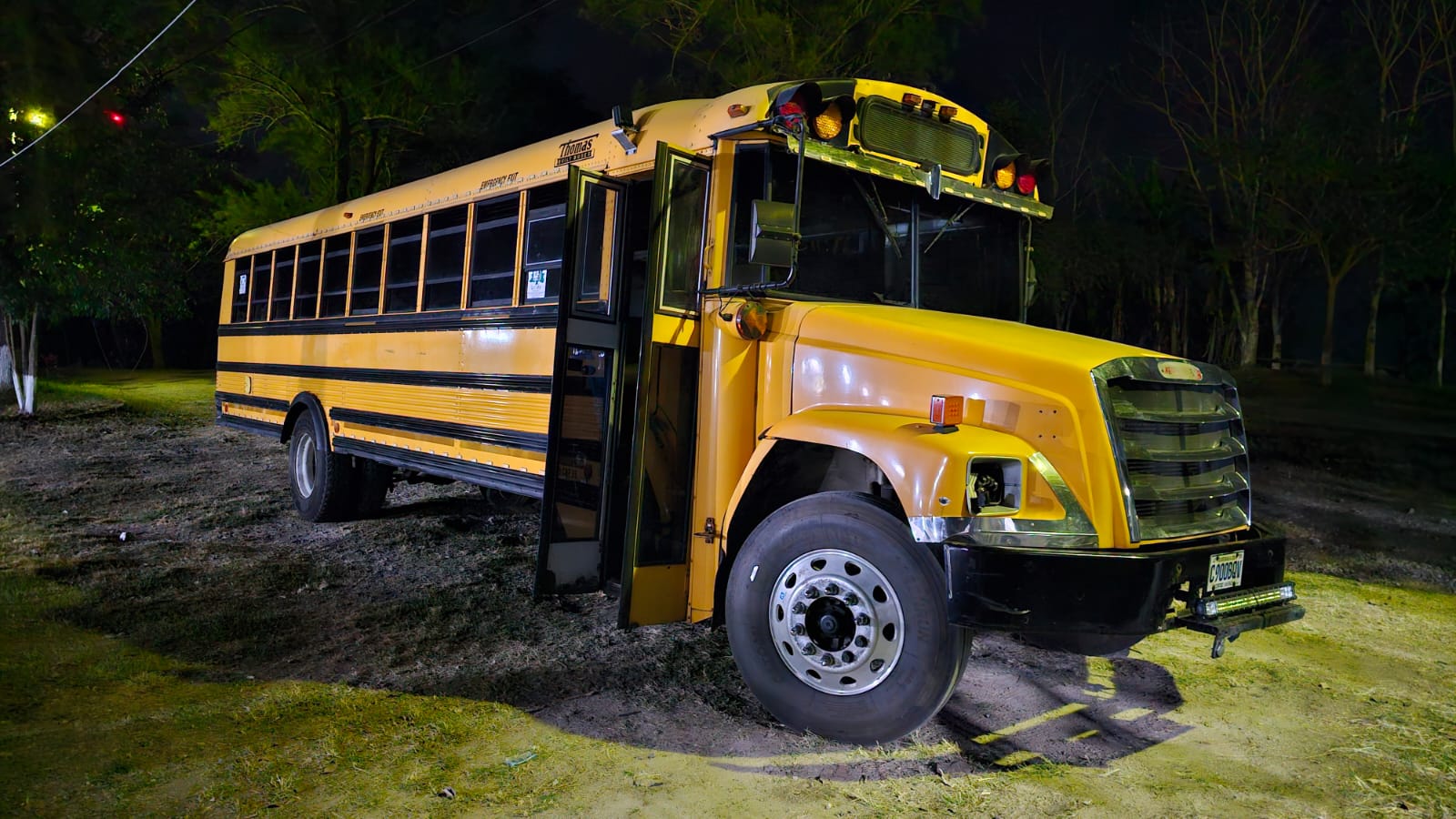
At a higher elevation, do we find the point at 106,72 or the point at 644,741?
the point at 106,72

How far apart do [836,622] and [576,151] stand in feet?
10.2

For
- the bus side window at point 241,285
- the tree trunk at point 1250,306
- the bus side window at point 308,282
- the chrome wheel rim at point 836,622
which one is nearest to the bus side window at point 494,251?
the bus side window at point 308,282

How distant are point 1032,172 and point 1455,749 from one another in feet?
10.5

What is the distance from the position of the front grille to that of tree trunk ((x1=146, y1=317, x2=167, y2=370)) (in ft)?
125

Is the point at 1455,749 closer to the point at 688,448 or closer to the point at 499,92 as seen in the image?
the point at 688,448

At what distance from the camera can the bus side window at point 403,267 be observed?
6.57 meters

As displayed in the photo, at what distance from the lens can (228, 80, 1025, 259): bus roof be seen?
4332 millimetres

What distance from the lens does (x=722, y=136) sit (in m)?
4.20

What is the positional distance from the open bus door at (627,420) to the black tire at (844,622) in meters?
0.50

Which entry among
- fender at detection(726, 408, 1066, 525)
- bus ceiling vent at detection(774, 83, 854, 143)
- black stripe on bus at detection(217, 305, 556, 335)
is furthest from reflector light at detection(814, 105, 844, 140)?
black stripe on bus at detection(217, 305, 556, 335)

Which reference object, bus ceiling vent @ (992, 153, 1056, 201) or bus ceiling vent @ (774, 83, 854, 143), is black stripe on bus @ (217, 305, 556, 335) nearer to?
bus ceiling vent @ (774, 83, 854, 143)

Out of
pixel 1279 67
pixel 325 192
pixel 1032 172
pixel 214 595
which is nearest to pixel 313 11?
pixel 325 192

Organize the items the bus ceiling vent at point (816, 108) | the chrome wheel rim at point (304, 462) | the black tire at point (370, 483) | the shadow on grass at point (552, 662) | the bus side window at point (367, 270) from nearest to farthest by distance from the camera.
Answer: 1. the shadow on grass at point (552, 662)
2. the bus ceiling vent at point (816, 108)
3. the bus side window at point (367, 270)
4. the black tire at point (370, 483)
5. the chrome wheel rim at point (304, 462)

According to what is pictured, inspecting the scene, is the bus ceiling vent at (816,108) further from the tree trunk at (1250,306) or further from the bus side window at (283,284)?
the tree trunk at (1250,306)
